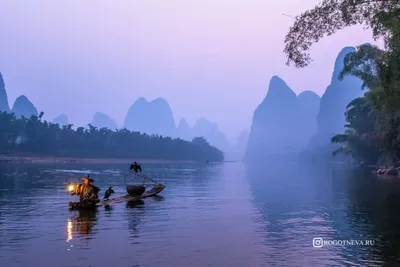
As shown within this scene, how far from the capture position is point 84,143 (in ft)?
455

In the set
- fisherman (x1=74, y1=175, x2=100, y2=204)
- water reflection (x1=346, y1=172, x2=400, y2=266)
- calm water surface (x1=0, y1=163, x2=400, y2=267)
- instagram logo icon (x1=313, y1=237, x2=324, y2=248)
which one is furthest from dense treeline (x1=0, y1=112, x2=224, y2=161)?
instagram logo icon (x1=313, y1=237, x2=324, y2=248)

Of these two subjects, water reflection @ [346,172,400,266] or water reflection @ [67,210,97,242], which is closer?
water reflection @ [346,172,400,266]

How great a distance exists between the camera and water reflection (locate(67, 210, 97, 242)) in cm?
1781

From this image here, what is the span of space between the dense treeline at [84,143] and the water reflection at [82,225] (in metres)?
99.4

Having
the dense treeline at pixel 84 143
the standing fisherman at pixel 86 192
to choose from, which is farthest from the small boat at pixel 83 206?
the dense treeline at pixel 84 143

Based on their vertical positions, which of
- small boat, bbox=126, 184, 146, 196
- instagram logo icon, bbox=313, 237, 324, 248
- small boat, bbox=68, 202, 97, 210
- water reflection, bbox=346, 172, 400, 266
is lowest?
instagram logo icon, bbox=313, 237, 324, 248

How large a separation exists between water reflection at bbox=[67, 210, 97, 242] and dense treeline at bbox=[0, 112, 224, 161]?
9944cm

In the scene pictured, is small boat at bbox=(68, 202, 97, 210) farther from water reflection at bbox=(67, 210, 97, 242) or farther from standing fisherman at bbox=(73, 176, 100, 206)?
water reflection at bbox=(67, 210, 97, 242)

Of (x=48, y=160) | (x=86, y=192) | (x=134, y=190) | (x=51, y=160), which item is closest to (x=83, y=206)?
(x=86, y=192)

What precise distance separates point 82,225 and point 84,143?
123 m

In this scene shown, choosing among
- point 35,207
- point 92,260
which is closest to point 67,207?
point 35,207

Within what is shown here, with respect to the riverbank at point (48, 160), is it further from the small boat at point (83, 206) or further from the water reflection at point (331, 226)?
the water reflection at point (331, 226)

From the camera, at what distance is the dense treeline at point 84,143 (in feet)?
384

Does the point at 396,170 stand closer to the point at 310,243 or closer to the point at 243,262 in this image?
the point at 310,243
